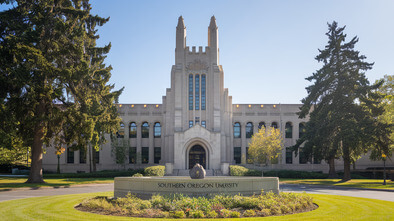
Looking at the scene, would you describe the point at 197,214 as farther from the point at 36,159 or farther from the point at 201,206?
the point at 36,159

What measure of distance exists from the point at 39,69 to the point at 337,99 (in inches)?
1203

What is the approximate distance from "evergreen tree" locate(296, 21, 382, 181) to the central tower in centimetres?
1391

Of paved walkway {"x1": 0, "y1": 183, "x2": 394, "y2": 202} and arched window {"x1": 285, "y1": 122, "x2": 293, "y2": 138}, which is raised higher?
arched window {"x1": 285, "y1": 122, "x2": 293, "y2": 138}

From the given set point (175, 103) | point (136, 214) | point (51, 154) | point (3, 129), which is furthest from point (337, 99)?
point (51, 154)

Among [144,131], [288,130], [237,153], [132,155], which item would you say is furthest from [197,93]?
[288,130]

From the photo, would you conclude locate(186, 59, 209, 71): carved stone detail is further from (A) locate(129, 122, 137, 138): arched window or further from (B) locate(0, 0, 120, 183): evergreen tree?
(B) locate(0, 0, 120, 183): evergreen tree

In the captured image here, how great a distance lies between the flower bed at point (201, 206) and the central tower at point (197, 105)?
1226 inches

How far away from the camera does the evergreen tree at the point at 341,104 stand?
34.3m

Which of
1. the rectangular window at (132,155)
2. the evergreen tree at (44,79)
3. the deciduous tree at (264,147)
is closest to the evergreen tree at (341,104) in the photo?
the deciduous tree at (264,147)

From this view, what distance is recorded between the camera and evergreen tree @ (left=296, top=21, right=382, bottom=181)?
34.3 m

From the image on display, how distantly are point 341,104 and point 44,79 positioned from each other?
99.5 ft

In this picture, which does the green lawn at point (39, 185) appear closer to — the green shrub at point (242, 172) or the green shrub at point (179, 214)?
the green shrub at point (242, 172)

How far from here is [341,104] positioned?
3700 centimetres

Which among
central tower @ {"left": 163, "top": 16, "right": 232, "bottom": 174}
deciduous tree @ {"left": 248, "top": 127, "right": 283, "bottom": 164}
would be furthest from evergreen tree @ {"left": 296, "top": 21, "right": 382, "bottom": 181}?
central tower @ {"left": 163, "top": 16, "right": 232, "bottom": 174}
